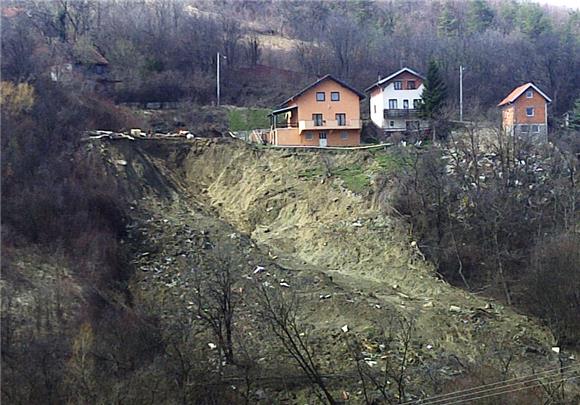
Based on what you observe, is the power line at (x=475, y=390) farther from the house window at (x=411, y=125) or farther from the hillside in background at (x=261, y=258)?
the house window at (x=411, y=125)

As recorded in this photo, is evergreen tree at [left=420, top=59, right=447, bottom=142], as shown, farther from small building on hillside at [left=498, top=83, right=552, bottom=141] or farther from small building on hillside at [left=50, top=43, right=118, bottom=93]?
small building on hillside at [left=50, top=43, right=118, bottom=93]

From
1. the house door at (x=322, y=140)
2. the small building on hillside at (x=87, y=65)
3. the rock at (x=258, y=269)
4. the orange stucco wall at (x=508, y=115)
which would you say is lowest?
the rock at (x=258, y=269)

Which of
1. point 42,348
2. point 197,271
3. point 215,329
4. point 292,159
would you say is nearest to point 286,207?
point 292,159

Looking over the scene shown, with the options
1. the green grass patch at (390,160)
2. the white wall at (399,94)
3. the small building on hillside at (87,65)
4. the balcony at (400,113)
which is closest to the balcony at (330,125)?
the balcony at (400,113)

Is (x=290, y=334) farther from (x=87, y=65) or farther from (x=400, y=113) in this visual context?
(x=87, y=65)

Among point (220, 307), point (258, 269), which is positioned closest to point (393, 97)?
point (258, 269)

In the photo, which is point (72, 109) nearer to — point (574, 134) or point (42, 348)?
point (42, 348)
